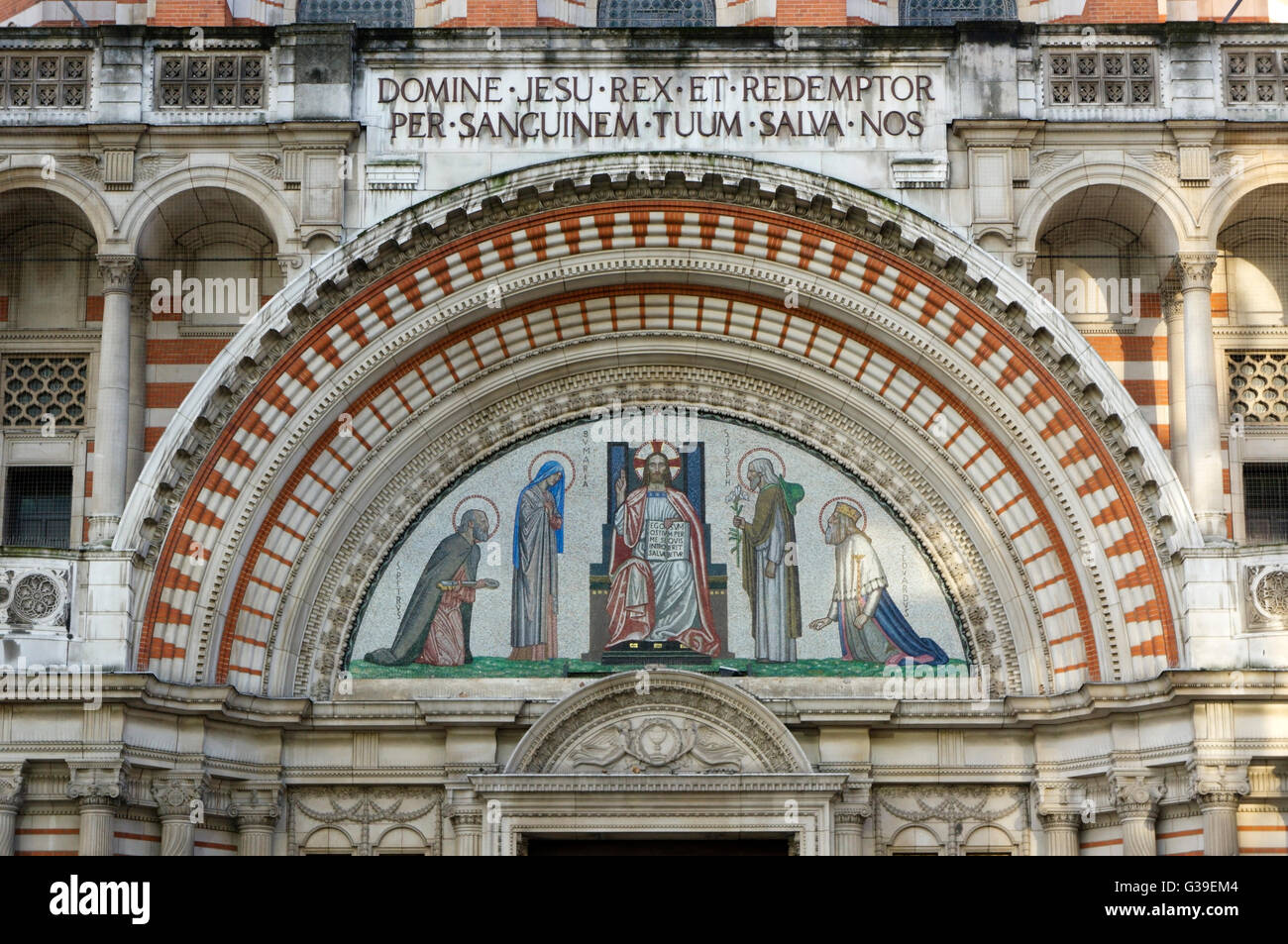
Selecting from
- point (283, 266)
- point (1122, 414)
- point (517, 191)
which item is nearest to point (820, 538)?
point (1122, 414)

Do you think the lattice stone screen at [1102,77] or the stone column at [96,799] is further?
the lattice stone screen at [1102,77]

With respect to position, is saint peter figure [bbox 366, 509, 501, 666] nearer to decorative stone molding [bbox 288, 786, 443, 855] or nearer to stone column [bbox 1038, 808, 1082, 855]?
decorative stone molding [bbox 288, 786, 443, 855]

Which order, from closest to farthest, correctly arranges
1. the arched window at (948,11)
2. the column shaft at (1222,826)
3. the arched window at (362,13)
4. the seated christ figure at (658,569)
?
the column shaft at (1222,826) < the seated christ figure at (658,569) < the arched window at (362,13) < the arched window at (948,11)

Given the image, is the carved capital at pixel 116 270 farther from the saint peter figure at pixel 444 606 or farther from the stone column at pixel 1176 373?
the stone column at pixel 1176 373

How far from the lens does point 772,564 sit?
19.5 metres

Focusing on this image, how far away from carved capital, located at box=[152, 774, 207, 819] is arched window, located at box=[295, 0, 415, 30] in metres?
7.38

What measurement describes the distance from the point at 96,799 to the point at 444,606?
11.6 feet

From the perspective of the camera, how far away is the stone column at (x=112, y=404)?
60.2ft

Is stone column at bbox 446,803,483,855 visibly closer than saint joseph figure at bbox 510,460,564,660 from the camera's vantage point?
Yes

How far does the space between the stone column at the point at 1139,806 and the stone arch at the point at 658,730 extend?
264 centimetres

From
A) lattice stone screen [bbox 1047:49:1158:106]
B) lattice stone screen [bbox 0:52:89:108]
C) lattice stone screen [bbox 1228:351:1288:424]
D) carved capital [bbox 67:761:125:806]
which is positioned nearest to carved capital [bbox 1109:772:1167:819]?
lattice stone screen [bbox 1228:351:1288:424]

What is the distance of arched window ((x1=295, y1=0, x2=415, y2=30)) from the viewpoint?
68.0ft

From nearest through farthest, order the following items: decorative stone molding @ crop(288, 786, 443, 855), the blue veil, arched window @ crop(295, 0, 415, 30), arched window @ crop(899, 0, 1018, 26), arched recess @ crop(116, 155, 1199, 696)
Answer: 1. arched recess @ crop(116, 155, 1199, 696)
2. decorative stone molding @ crop(288, 786, 443, 855)
3. the blue veil
4. arched window @ crop(295, 0, 415, 30)
5. arched window @ crop(899, 0, 1018, 26)

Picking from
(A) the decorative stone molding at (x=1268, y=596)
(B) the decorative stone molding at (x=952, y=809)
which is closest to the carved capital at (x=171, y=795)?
(B) the decorative stone molding at (x=952, y=809)
